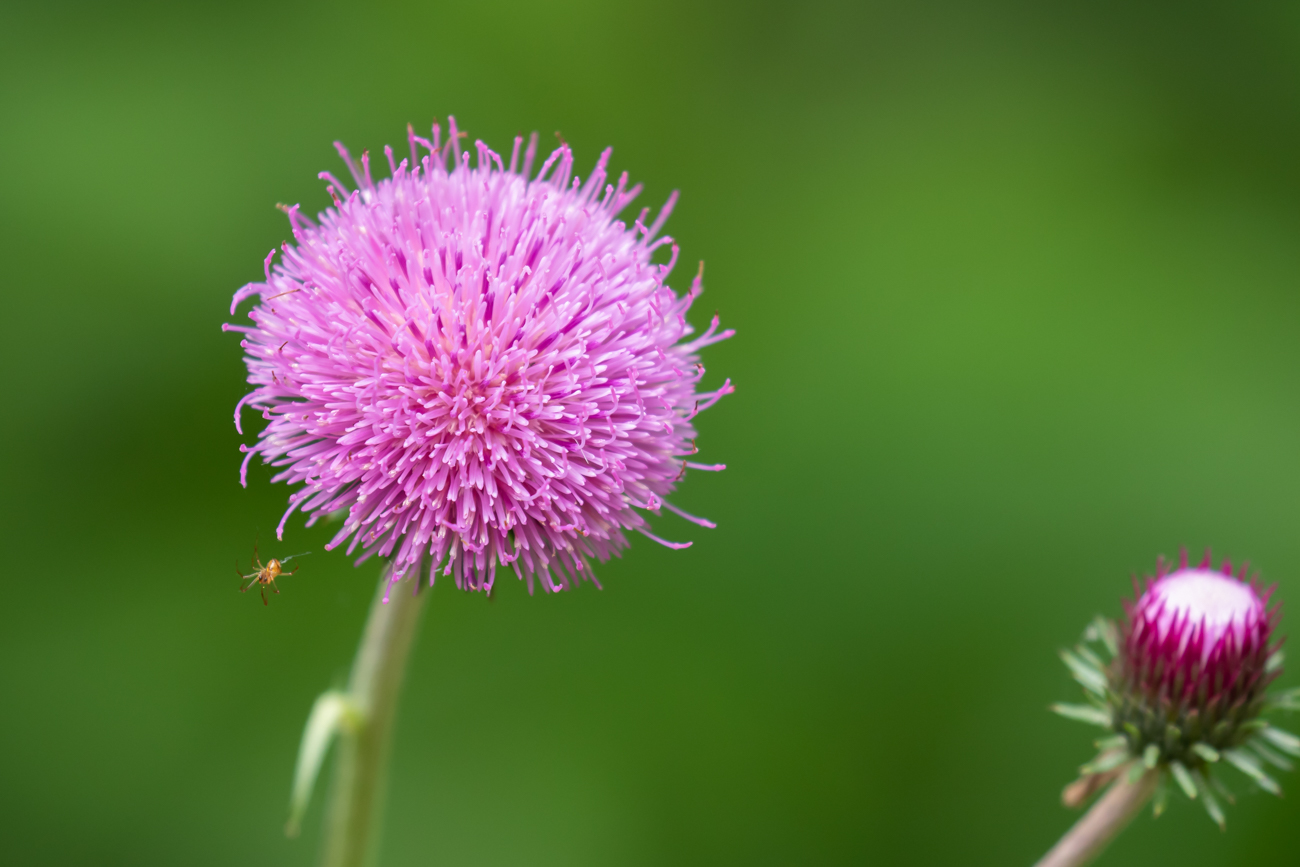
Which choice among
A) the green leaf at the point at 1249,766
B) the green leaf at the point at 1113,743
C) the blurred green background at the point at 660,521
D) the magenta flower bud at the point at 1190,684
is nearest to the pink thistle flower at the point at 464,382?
the green leaf at the point at 1113,743

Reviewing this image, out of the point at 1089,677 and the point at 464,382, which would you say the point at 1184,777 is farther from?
the point at 464,382

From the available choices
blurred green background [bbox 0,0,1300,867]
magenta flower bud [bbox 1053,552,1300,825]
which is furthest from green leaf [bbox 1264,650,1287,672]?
blurred green background [bbox 0,0,1300,867]

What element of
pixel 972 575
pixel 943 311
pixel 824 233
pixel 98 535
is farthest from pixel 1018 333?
pixel 98 535

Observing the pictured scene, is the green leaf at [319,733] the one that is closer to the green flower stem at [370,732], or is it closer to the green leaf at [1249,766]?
the green flower stem at [370,732]

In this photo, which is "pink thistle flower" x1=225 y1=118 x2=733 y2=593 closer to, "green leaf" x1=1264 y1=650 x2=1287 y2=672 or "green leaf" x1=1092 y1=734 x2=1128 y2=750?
"green leaf" x1=1092 y1=734 x2=1128 y2=750

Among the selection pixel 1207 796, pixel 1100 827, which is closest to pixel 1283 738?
pixel 1207 796

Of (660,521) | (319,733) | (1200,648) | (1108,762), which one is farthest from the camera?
(660,521)
